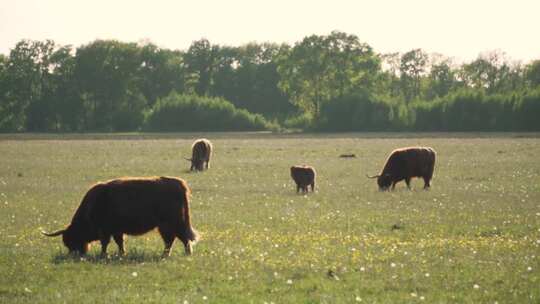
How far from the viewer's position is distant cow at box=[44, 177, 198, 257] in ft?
49.2

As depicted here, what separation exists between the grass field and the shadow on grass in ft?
0.07

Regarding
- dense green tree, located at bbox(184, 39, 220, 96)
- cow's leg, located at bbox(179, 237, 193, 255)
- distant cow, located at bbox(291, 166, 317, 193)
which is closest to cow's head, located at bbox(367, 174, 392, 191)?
distant cow, located at bbox(291, 166, 317, 193)

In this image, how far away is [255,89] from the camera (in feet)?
471

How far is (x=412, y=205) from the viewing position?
2362cm

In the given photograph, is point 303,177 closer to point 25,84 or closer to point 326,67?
point 326,67

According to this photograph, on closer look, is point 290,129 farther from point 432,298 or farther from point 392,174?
point 432,298

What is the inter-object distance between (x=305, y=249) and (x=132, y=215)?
348 cm

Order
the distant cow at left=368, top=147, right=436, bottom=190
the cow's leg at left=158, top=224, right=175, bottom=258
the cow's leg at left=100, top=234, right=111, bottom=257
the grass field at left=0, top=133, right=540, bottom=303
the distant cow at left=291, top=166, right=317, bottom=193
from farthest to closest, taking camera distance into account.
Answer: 1. the distant cow at left=368, top=147, right=436, bottom=190
2. the distant cow at left=291, top=166, right=317, bottom=193
3. the cow's leg at left=100, top=234, right=111, bottom=257
4. the cow's leg at left=158, top=224, right=175, bottom=258
5. the grass field at left=0, top=133, right=540, bottom=303

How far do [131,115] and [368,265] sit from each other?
373 ft

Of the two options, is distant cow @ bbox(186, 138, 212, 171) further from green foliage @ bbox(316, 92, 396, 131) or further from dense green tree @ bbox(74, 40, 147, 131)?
dense green tree @ bbox(74, 40, 147, 131)

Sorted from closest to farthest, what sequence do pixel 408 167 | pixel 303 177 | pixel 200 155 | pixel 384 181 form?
pixel 303 177
pixel 384 181
pixel 408 167
pixel 200 155

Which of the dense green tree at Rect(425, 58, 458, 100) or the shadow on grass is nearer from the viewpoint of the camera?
the shadow on grass

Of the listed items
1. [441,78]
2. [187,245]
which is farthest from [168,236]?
[441,78]

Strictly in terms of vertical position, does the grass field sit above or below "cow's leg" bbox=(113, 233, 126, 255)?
below
